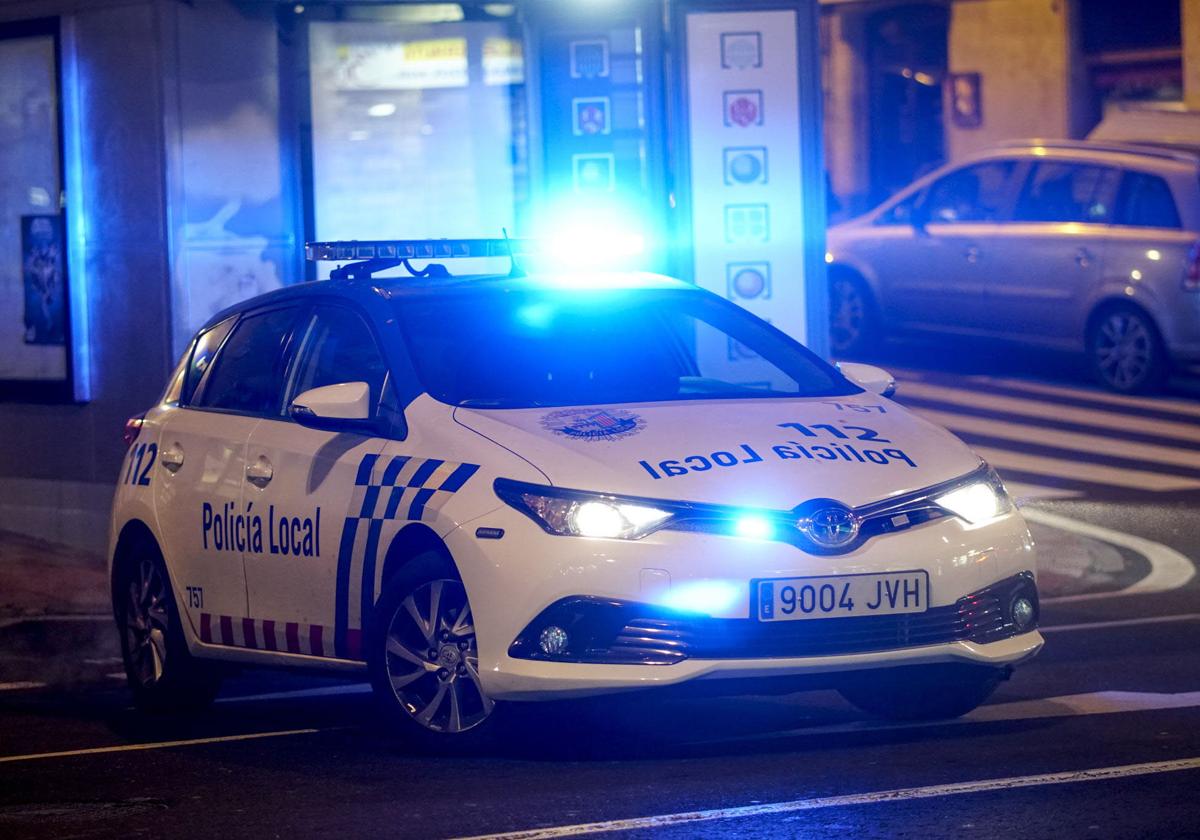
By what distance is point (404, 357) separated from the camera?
24.9 feet

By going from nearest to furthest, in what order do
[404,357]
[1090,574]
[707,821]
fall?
[707,821] → [404,357] → [1090,574]

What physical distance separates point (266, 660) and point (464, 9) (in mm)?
7285

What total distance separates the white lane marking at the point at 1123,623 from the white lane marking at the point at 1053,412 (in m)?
6.37

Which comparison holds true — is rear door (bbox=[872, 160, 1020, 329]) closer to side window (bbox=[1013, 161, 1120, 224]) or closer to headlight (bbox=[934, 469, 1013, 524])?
side window (bbox=[1013, 161, 1120, 224])

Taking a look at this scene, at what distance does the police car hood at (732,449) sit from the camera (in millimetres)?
6684

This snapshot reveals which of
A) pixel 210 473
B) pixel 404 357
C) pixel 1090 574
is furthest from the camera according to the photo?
pixel 1090 574

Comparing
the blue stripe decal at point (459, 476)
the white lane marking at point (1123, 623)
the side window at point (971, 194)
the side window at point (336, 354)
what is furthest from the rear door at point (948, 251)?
the blue stripe decal at point (459, 476)

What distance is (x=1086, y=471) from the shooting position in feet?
50.1

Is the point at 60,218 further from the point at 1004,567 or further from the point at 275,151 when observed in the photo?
the point at 1004,567

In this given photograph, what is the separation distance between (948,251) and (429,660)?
1311 cm

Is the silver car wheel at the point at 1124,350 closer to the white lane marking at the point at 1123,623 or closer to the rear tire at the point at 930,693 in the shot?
the white lane marking at the point at 1123,623

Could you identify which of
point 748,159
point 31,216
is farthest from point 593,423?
point 31,216

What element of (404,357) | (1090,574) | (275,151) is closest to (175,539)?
(404,357)

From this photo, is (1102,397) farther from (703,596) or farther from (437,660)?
(703,596)
